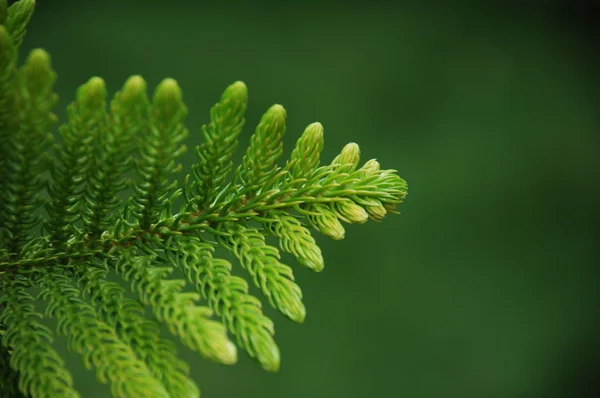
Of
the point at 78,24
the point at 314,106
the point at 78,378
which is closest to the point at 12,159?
the point at 78,378

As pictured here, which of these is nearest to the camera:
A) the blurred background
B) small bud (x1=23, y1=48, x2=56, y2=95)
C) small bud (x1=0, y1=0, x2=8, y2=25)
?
small bud (x1=23, y1=48, x2=56, y2=95)

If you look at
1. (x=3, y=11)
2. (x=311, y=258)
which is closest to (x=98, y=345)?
(x=311, y=258)

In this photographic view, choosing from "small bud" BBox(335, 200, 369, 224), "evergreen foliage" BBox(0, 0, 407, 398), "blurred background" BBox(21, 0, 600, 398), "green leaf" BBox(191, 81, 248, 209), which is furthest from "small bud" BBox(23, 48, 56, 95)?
"blurred background" BBox(21, 0, 600, 398)

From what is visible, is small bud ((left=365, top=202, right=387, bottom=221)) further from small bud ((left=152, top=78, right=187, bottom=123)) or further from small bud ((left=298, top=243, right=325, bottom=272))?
small bud ((left=152, top=78, right=187, bottom=123))

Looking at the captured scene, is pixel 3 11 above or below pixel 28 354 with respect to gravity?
above

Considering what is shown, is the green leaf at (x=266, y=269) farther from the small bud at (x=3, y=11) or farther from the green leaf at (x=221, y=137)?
the small bud at (x=3, y=11)

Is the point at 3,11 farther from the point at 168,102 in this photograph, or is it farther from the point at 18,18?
the point at 168,102
